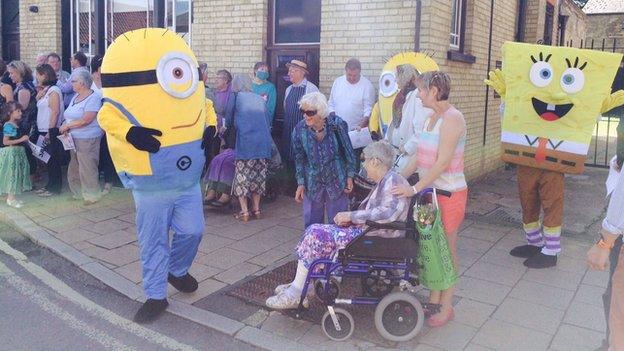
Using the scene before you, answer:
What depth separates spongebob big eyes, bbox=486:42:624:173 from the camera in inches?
205

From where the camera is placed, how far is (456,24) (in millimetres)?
8758

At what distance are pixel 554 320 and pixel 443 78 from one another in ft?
6.59

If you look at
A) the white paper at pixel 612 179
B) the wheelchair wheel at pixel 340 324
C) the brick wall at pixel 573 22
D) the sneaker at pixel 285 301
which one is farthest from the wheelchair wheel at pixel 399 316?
the brick wall at pixel 573 22

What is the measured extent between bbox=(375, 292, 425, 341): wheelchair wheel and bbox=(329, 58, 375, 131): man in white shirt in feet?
11.6

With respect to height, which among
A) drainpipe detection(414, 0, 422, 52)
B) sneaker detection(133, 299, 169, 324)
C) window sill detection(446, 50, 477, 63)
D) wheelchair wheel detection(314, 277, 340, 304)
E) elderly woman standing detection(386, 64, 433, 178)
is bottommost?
sneaker detection(133, 299, 169, 324)

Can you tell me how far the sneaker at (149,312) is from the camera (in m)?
4.29

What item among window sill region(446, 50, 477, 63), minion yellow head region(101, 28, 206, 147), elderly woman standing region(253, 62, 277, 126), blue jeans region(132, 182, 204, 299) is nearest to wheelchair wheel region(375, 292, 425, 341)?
blue jeans region(132, 182, 204, 299)

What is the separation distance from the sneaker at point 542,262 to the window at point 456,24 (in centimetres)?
410

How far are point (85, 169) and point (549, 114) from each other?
5.72m

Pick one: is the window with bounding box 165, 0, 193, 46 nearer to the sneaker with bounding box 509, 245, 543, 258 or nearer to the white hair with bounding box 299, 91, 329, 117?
the white hair with bounding box 299, 91, 329, 117

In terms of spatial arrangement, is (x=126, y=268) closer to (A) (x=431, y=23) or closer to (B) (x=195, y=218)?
(B) (x=195, y=218)

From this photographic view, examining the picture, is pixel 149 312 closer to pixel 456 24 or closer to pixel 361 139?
pixel 361 139

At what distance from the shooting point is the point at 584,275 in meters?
5.33

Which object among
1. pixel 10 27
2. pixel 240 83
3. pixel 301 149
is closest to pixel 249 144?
pixel 240 83
